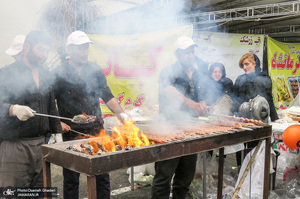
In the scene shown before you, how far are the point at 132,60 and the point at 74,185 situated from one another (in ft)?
11.6

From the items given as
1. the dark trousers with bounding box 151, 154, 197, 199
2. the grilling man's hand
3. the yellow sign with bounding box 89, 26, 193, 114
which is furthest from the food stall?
the yellow sign with bounding box 89, 26, 193, 114

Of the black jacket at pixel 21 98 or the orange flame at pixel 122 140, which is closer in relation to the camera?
the orange flame at pixel 122 140

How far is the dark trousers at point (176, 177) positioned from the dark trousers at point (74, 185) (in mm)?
630

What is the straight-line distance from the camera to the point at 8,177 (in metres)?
2.79

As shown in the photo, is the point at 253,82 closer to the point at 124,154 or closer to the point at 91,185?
the point at 124,154

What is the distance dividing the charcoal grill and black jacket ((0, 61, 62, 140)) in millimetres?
562

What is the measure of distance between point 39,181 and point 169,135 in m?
1.57

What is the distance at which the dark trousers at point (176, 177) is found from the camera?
10.5ft

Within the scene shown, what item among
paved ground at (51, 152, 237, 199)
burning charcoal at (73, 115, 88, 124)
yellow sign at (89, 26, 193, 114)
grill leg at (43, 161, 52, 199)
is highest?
yellow sign at (89, 26, 193, 114)

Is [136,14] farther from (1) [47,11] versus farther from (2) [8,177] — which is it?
(2) [8,177]

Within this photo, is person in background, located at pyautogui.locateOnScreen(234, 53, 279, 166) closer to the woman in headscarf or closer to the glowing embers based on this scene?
the woman in headscarf

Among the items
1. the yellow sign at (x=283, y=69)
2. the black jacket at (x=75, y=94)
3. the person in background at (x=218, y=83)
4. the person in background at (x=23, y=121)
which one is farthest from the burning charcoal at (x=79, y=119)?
the yellow sign at (x=283, y=69)

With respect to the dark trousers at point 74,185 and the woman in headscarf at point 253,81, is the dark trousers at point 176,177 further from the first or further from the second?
the woman in headscarf at point 253,81

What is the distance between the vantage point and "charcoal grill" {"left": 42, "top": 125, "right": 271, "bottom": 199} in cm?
204
